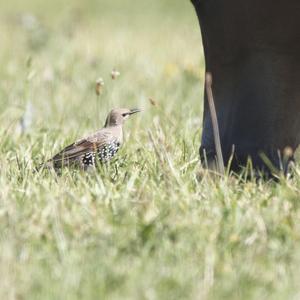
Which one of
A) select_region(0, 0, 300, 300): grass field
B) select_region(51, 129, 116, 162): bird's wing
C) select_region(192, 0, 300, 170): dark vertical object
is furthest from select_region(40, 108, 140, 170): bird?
select_region(192, 0, 300, 170): dark vertical object

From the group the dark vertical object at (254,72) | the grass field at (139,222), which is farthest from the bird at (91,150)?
the dark vertical object at (254,72)

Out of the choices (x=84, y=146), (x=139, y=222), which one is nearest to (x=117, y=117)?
(x=84, y=146)

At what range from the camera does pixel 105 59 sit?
8.23 m

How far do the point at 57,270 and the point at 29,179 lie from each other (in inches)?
42.7

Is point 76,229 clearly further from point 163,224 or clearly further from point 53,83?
point 53,83

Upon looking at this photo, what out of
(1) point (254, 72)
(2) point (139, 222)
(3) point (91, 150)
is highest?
(1) point (254, 72)

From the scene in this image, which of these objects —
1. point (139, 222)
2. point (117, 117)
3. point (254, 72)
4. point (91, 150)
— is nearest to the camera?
point (139, 222)

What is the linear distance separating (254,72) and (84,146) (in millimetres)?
1209

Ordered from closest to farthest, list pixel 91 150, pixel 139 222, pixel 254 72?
A: pixel 139 222 → pixel 254 72 → pixel 91 150

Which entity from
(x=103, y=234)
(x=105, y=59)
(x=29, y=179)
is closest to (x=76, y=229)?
(x=103, y=234)

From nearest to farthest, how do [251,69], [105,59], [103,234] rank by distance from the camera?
[103,234], [251,69], [105,59]

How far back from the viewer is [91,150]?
4520 mm

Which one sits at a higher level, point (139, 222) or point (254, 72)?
point (254, 72)

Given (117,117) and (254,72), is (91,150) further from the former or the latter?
(254,72)
